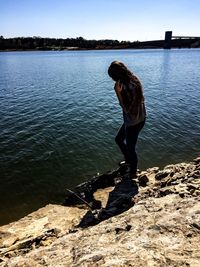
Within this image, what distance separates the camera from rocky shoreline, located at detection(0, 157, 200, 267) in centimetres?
461

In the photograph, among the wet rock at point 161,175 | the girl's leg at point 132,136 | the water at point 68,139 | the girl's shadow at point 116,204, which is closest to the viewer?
the girl's shadow at point 116,204

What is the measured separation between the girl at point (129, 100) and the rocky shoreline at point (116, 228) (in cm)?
149

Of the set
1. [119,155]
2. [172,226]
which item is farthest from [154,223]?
[119,155]

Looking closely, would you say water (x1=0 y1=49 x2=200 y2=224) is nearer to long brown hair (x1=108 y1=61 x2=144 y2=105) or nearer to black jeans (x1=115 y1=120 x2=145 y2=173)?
black jeans (x1=115 y1=120 x2=145 y2=173)

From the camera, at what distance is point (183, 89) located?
3519 cm

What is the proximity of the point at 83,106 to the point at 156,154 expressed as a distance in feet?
40.2

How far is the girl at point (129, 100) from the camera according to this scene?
25.9 feet

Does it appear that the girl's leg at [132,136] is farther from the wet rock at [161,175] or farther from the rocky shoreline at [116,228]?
the wet rock at [161,175]

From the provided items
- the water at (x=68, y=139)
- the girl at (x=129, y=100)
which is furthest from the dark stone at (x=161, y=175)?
the water at (x=68, y=139)

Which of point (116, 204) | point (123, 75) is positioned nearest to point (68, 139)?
point (116, 204)

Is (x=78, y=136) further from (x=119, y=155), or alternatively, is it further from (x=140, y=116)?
(x=140, y=116)

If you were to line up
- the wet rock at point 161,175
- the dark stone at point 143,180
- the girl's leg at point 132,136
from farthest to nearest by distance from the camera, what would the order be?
the wet rock at point 161,175 → the dark stone at point 143,180 → the girl's leg at point 132,136

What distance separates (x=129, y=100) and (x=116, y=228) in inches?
146

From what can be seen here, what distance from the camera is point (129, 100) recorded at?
8.27m
